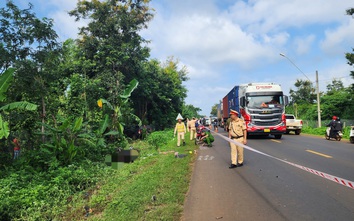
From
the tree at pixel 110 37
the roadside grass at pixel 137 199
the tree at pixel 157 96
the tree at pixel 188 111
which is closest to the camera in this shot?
the roadside grass at pixel 137 199

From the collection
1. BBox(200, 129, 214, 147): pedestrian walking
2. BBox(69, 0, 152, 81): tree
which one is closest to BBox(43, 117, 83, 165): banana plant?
BBox(200, 129, 214, 147): pedestrian walking

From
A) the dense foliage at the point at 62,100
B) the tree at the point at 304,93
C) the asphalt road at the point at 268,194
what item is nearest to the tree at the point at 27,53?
the dense foliage at the point at 62,100

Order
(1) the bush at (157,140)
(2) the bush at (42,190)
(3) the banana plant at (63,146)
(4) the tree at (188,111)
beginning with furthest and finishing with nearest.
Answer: (4) the tree at (188,111) → (1) the bush at (157,140) → (3) the banana plant at (63,146) → (2) the bush at (42,190)

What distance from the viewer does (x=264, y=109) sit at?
19531mm

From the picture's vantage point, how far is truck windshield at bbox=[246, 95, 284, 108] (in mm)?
19688

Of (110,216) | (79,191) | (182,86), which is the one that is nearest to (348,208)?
(110,216)

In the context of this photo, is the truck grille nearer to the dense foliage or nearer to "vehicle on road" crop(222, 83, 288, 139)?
"vehicle on road" crop(222, 83, 288, 139)

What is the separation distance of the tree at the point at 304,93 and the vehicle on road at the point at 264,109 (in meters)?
46.6

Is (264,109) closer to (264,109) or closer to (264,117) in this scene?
(264,109)

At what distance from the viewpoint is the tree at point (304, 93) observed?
63.2 metres

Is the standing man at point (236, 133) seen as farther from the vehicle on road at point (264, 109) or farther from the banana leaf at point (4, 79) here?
the vehicle on road at point (264, 109)

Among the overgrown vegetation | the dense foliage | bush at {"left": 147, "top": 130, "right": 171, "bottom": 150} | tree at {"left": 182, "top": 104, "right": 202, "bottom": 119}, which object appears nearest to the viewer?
the overgrown vegetation

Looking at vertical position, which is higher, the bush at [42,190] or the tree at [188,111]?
the tree at [188,111]

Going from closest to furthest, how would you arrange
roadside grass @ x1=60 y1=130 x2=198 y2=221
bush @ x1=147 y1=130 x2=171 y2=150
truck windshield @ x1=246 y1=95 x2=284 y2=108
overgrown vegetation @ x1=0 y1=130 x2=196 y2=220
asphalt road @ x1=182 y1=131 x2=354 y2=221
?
asphalt road @ x1=182 y1=131 x2=354 y2=221
roadside grass @ x1=60 y1=130 x2=198 y2=221
overgrown vegetation @ x1=0 y1=130 x2=196 y2=220
bush @ x1=147 y1=130 x2=171 y2=150
truck windshield @ x1=246 y1=95 x2=284 y2=108
